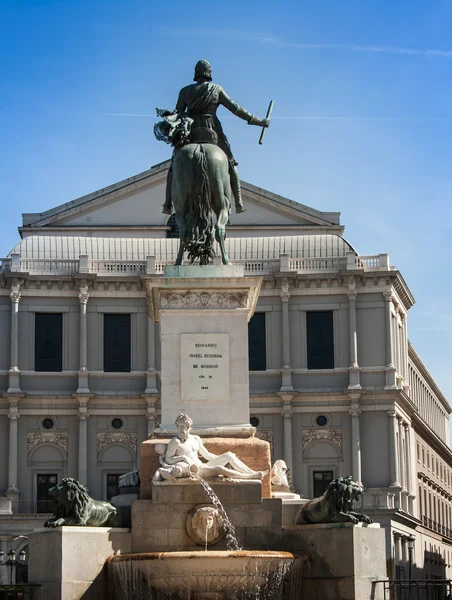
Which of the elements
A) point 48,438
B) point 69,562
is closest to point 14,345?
point 48,438

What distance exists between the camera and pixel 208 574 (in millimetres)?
17484

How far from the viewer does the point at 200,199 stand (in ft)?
67.5

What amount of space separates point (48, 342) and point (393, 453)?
61.3 ft

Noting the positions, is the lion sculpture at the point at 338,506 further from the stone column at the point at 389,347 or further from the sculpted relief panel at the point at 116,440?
the stone column at the point at 389,347

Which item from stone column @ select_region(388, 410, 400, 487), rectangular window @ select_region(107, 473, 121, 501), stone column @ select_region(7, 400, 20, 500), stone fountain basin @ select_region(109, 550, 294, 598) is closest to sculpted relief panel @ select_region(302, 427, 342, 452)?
stone column @ select_region(388, 410, 400, 487)

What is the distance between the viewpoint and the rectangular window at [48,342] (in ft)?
259

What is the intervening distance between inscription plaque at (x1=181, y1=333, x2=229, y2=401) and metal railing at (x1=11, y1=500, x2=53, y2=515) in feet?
185

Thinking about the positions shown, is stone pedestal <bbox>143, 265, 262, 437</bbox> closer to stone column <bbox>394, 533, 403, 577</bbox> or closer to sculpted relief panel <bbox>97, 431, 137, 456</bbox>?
sculpted relief panel <bbox>97, 431, 137, 456</bbox>

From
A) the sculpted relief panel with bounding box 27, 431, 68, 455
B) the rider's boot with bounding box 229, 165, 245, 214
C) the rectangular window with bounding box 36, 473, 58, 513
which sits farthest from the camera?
the sculpted relief panel with bounding box 27, 431, 68, 455

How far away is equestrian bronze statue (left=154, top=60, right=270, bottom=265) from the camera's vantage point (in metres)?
20.5

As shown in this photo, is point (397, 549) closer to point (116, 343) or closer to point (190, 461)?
point (116, 343)

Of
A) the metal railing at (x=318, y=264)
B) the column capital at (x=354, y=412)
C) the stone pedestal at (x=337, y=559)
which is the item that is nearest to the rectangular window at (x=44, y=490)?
the column capital at (x=354, y=412)

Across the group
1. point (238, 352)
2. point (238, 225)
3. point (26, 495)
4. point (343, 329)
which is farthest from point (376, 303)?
point (238, 352)

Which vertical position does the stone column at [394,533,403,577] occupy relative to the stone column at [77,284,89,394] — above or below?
below
